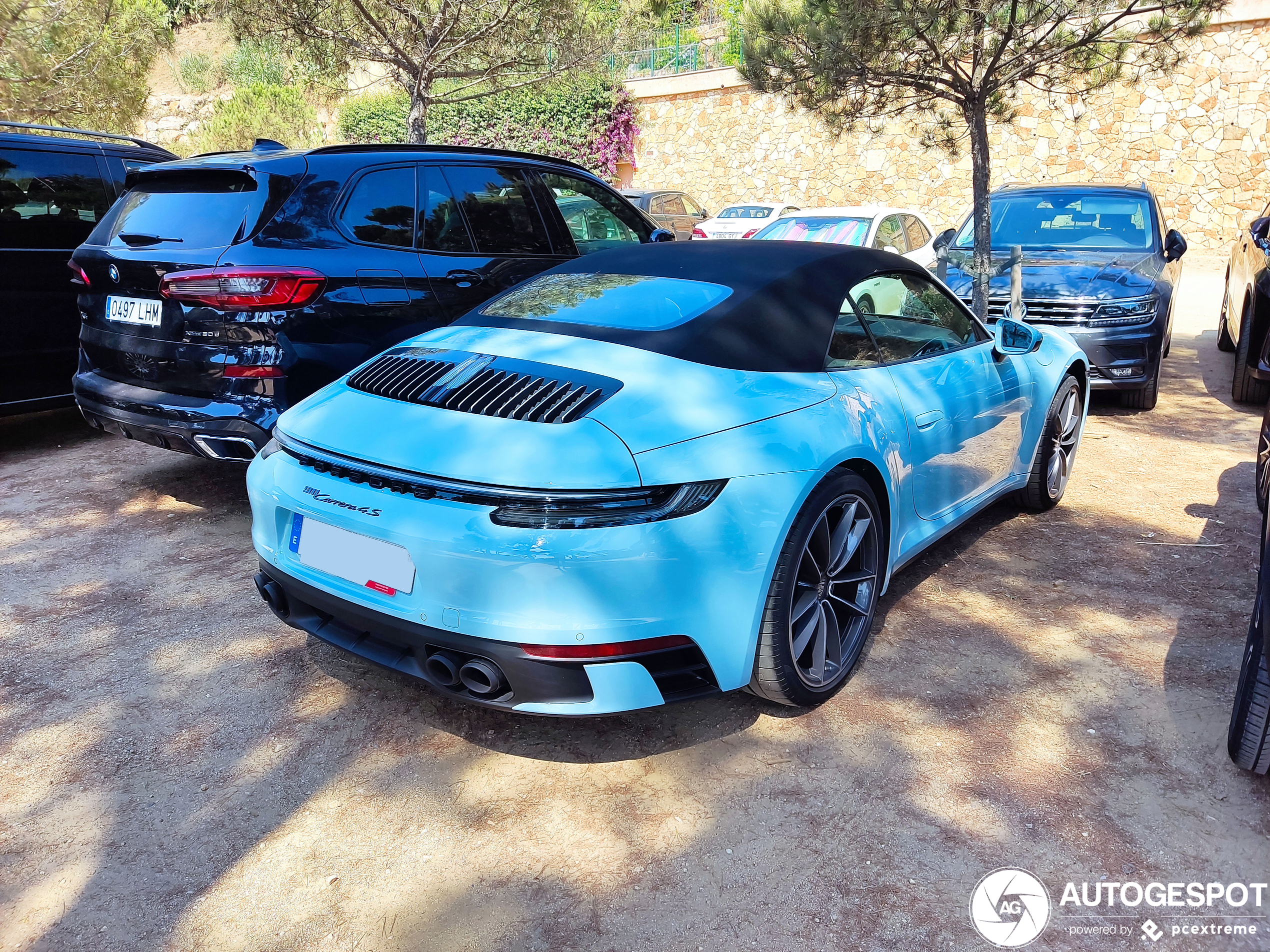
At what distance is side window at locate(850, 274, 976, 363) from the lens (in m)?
3.39

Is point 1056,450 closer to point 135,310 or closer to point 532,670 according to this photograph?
point 532,670

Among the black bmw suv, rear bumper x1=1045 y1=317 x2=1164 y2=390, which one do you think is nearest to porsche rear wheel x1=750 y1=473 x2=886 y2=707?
the black bmw suv

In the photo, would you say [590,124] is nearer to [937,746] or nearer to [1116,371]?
[1116,371]

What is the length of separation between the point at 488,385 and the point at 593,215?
3.40 meters

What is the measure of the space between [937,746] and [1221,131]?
21.6 m

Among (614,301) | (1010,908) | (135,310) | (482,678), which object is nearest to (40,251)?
(135,310)

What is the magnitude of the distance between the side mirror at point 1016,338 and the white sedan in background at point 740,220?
38.3 ft

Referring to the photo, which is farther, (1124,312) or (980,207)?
(980,207)

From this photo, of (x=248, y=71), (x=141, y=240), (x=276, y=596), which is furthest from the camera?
(x=248, y=71)

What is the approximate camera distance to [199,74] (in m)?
41.0

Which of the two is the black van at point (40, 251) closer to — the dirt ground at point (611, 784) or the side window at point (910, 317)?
the dirt ground at point (611, 784)

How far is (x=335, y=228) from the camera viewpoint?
4.23 metres

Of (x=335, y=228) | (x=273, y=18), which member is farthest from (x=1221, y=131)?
(x=335, y=228)

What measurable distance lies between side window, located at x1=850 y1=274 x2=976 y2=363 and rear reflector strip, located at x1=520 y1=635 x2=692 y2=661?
1550 millimetres
